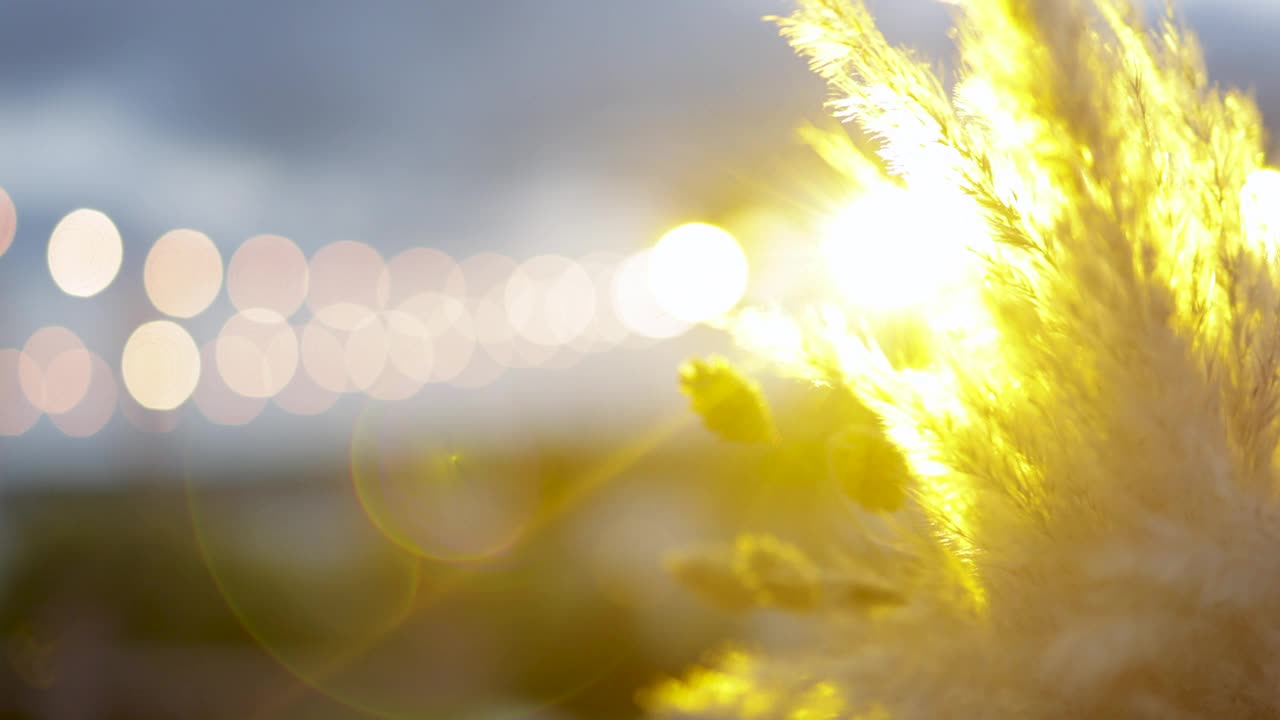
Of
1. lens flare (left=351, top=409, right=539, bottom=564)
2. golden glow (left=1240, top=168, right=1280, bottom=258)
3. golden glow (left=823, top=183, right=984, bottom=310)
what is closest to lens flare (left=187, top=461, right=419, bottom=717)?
lens flare (left=351, top=409, right=539, bottom=564)

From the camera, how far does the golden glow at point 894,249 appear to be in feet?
2.85

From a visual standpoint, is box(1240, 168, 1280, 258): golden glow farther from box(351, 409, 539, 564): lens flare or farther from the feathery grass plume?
box(351, 409, 539, 564): lens flare

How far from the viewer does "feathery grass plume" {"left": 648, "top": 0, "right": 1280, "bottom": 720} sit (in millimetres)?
659

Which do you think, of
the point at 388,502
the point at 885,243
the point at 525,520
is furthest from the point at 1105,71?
the point at 388,502

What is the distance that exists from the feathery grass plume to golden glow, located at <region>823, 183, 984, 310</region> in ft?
0.07

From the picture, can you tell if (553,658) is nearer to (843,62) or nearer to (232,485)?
(843,62)

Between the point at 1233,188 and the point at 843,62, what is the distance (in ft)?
1.16

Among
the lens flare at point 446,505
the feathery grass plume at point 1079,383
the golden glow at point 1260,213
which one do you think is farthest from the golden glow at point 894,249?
the lens flare at point 446,505

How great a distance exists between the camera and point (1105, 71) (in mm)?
739

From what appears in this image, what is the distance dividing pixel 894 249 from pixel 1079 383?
0.27 m

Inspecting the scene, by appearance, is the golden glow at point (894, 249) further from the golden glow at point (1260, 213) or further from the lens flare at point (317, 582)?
the lens flare at point (317, 582)

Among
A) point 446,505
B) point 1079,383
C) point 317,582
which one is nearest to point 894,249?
point 1079,383

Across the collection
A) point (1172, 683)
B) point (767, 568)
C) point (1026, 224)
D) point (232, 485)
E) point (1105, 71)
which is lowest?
point (1172, 683)

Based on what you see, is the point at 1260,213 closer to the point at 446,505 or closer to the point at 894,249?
the point at 894,249
